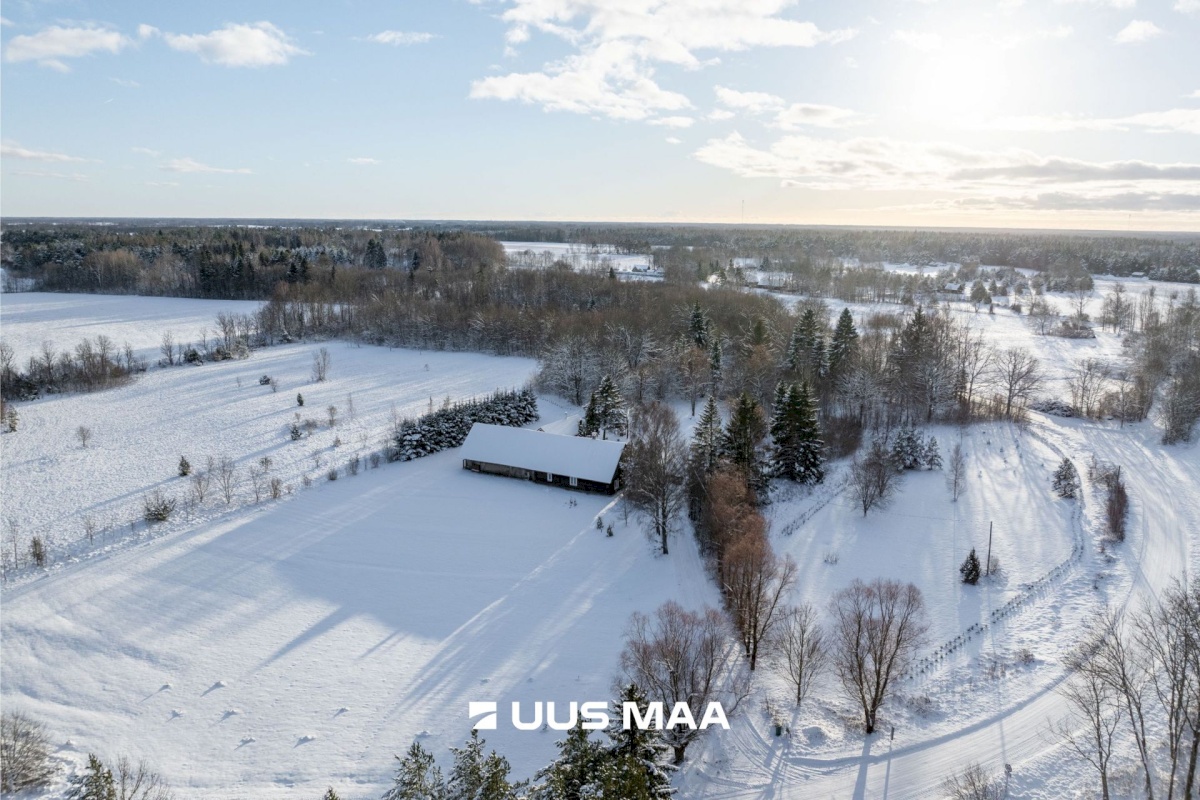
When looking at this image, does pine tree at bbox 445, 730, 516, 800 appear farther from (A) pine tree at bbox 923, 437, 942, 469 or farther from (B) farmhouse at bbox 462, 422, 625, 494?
(A) pine tree at bbox 923, 437, 942, 469

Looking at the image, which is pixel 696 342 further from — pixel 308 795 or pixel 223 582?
pixel 308 795

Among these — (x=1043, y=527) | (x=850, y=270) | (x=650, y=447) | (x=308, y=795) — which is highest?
(x=850, y=270)

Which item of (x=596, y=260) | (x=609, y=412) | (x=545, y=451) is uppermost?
(x=596, y=260)

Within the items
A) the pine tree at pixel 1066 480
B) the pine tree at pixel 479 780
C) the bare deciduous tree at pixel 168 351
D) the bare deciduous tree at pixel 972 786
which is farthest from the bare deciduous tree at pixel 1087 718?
the bare deciduous tree at pixel 168 351

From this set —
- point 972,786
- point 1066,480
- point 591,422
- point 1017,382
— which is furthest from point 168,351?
point 1017,382

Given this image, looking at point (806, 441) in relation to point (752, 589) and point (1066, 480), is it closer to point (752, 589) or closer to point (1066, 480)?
point (1066, 480)

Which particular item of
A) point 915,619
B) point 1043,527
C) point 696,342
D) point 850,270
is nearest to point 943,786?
point 915,619

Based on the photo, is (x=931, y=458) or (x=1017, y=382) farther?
(x=1017, y=382)
